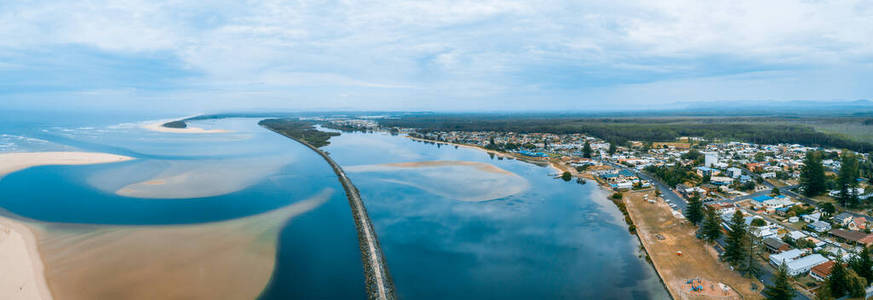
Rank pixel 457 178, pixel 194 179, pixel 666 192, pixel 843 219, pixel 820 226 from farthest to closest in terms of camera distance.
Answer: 1. pixel 457 178
2. pixel 194 179
3. pixel 666 192
4. pixel 843 219
5. pixel 820 226

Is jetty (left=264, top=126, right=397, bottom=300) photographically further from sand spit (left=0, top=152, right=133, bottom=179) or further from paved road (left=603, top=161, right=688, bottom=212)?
sand spit (left=0, top=152, right=133, bottom=179)

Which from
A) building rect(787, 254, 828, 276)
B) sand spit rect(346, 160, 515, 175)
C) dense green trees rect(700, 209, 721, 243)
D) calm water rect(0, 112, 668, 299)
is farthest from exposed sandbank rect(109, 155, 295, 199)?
building rect(787, 254, 828, 276)

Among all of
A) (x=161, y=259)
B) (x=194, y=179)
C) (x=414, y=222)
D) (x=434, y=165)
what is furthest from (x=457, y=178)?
(x=194, y=179)

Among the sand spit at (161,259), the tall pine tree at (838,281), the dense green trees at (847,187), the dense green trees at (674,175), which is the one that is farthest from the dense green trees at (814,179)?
the sand spit at (161,259)

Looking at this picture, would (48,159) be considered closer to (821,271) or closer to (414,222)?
(414,222)

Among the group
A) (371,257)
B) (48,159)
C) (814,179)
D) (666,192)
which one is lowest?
(371,257)

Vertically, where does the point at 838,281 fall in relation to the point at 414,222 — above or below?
above

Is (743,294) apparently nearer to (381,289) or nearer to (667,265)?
(667,265)
